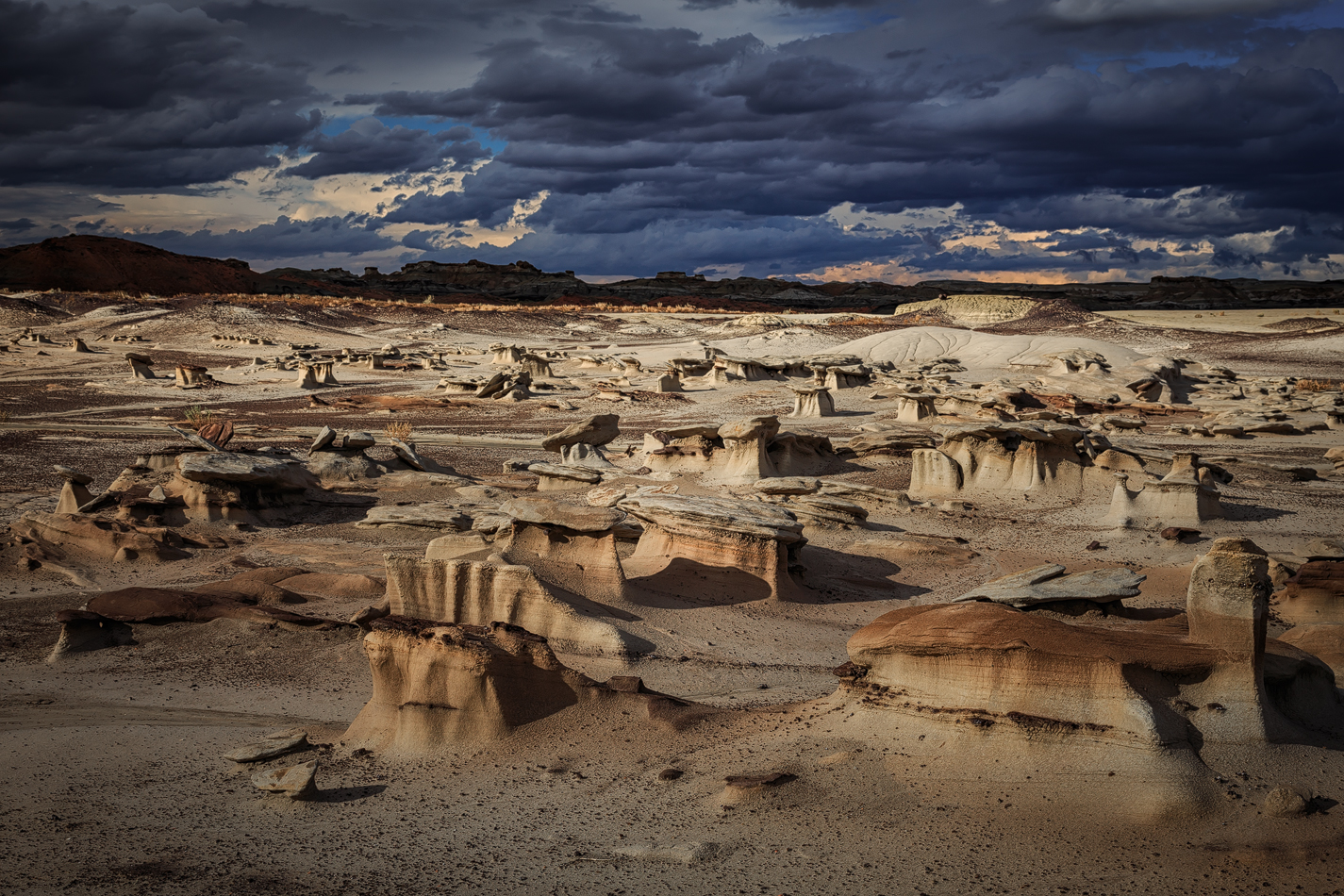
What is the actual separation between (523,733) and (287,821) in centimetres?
119

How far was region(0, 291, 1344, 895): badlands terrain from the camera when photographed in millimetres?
3559

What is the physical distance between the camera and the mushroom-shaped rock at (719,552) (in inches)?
316

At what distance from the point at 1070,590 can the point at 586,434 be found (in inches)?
396

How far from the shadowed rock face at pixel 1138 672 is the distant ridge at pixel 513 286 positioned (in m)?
51.8

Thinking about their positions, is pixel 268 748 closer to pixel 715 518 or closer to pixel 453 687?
pixel 453 687

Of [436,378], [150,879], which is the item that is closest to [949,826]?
[150,879]

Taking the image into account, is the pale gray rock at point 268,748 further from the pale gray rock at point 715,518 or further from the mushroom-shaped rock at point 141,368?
the mushroom-shaped rock at point 141,368

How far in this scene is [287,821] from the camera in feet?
13.0

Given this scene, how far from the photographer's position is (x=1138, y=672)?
3.95 metres

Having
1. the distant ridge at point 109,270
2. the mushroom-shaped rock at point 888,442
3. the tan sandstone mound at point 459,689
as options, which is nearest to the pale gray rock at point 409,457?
the mushroom-shaped rock at point 888,442

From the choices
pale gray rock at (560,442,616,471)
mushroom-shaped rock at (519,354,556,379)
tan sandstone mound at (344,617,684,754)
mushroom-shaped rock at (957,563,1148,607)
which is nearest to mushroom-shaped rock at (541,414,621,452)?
pale gray rock at (560,442,616,471)

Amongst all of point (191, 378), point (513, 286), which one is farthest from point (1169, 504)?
point (513, 286)

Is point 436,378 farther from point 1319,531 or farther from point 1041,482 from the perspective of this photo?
point 1319,531

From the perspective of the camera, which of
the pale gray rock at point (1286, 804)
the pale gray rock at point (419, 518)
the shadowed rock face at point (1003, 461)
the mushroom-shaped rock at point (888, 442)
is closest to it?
the pale gray rock at point (1286, 804)
